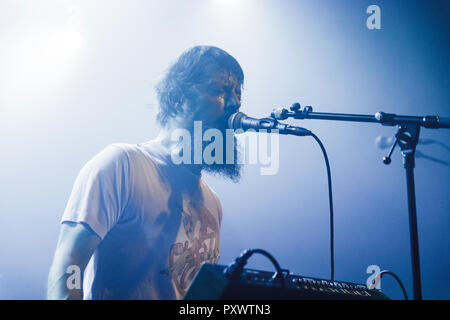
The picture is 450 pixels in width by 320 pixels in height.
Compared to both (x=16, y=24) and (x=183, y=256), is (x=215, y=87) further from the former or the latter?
(x=16, y=24)

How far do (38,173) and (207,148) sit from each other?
154cm

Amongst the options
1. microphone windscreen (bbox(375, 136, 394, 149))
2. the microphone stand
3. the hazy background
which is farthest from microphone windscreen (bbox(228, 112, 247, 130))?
microphone windscreen (bbox(375, 136, 394, 149))

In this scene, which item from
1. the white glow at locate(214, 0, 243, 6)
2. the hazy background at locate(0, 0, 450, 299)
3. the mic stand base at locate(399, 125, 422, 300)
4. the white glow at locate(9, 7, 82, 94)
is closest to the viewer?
the mic stand base at locate(399, 125, 422, 300)

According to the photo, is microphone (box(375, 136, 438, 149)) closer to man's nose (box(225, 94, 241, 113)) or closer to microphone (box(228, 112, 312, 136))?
man's nose (box(225, 94, 241, 113))

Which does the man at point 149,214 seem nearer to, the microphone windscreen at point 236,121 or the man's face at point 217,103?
the man's face at point 217,103

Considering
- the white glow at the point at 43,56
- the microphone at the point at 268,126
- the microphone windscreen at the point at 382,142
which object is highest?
the white glow at the point at 43,56

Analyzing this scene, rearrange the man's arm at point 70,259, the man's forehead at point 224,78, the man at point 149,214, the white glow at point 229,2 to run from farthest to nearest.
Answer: the white glow at point 229,2, the man's forehead at point 224,78, the man at point 149,214, the man's arm at point 70,259

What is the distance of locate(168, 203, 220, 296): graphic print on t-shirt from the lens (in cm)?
125

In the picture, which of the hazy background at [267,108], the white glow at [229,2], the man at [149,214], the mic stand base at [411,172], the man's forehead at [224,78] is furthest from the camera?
the white glow at [229,2]

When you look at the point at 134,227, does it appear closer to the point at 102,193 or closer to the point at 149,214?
the point at 149,214

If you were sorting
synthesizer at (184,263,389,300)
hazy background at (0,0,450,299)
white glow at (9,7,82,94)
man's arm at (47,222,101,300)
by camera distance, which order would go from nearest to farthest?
synthesizer at (184,263,389,300) → man's arm at (47,222,101,300) → hazy background at (0,0,450,299) → white glow at (9,7,82,94)

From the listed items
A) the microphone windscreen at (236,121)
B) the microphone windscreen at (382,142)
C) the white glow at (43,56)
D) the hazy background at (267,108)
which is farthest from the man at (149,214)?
the white glow at (43,56)

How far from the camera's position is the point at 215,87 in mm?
1571

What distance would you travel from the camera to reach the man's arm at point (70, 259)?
0.94 metres
